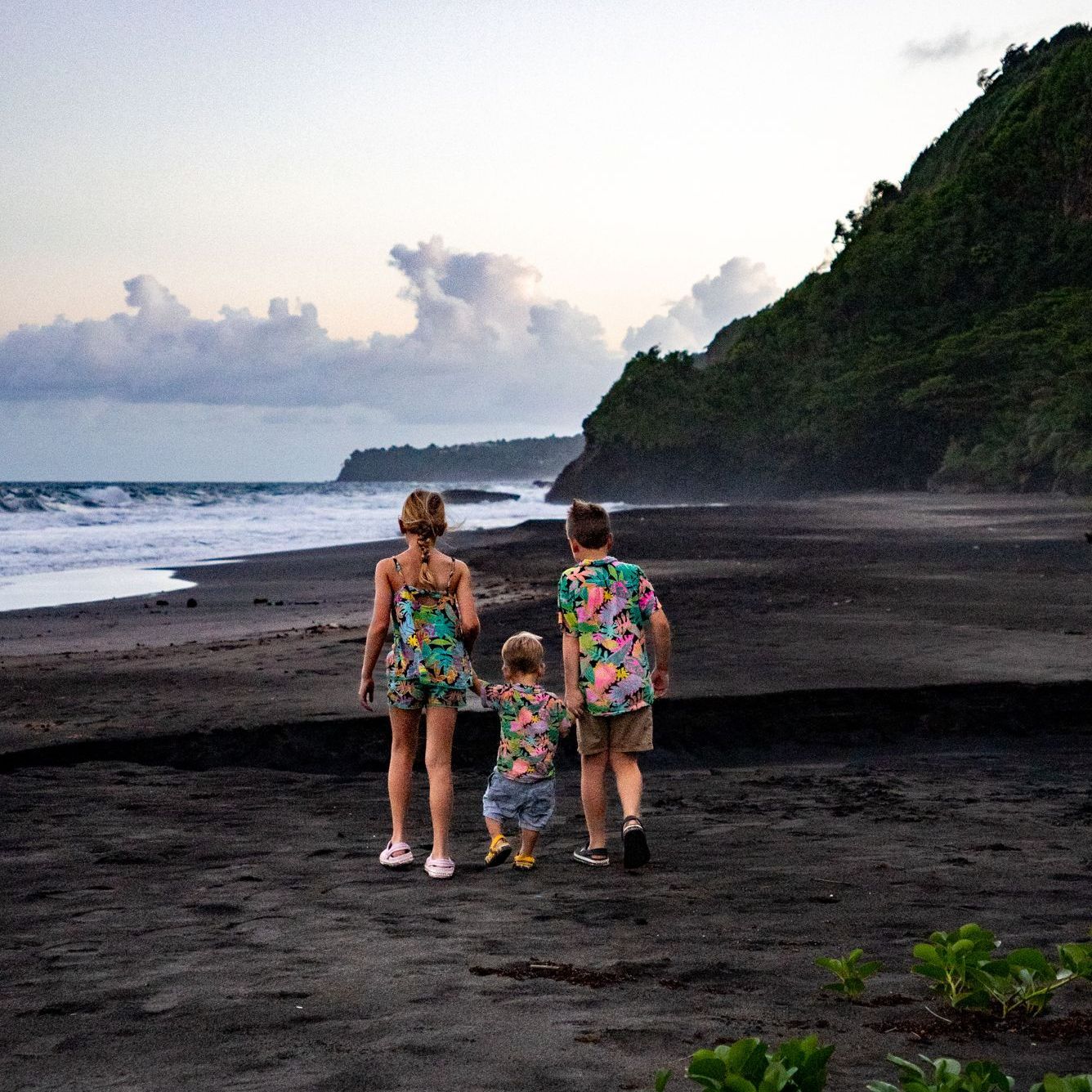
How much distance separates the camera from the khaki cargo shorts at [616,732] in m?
4.88

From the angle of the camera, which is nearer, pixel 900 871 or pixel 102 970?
pixel 102 970

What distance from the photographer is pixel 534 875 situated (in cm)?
457

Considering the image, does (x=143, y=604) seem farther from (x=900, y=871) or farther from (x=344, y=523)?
(x=344, y=523)

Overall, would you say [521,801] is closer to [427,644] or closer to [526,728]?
[526,728]

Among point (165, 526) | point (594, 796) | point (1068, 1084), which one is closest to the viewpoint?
point (1068, 1084)

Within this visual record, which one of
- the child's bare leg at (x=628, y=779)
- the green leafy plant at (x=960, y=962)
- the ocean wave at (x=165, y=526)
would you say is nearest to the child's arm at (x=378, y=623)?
the child's bare leg at (x=628, y=779)

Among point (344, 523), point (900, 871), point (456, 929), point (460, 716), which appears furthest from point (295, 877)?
point (344, 523)

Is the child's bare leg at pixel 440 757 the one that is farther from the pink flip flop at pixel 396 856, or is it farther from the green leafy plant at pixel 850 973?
the green leafy plant at pixel 850 973

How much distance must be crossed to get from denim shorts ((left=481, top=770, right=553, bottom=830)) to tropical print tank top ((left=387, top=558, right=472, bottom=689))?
0.42 m

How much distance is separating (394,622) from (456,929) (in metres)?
1.58

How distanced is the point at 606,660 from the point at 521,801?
64 cm

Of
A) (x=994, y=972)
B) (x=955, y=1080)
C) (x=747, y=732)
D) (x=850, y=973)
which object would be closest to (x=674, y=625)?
(x=747, y=732)

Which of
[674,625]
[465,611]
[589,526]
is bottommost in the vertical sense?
[674,625]

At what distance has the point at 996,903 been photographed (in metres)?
3.86
